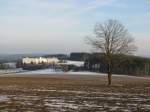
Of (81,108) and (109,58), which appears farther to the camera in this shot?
(109,58)

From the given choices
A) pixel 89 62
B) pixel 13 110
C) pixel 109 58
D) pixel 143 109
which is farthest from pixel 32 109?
pixel 89 62

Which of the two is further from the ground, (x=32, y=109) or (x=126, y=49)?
(x=126, y=49)

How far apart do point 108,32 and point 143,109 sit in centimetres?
3552

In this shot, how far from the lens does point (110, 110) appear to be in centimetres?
1936

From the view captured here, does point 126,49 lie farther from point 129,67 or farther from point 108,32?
point 129,67

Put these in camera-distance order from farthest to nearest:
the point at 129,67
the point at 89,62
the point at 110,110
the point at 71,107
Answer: the point at 89,62
the point at 129,67
the point at 71,107
the point at 110,110

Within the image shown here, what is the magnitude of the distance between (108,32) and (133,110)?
35831mm

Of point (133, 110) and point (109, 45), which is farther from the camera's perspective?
point (109, 45)

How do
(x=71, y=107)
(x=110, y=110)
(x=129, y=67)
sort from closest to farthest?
(x=110, y=110)
(x=71, y=107)
(x=129, y=67)

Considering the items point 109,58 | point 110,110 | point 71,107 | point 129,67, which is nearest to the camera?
point 110,110

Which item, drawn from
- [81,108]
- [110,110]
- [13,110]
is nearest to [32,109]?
[13,110]

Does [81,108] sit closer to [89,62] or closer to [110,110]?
[110,110]

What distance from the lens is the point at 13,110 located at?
19.4 m

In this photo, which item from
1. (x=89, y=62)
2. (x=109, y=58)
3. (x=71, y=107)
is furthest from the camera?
(x=89, y=62)
